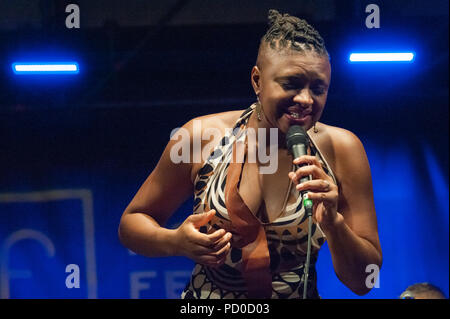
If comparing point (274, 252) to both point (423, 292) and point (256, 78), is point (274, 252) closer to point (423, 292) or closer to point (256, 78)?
point (256, 78)

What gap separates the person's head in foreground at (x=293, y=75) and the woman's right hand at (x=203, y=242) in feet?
0.94

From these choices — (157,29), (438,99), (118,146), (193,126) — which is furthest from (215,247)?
(438,99)

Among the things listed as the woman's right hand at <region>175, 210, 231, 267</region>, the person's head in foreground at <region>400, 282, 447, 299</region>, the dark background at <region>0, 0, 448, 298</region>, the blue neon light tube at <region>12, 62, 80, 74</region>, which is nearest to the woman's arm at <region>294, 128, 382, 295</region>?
the woman's right hand at <region>175, 210, 231, 267</region>

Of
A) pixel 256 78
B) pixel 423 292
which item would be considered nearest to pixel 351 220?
pixel 256 78

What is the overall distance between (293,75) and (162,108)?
945 millimetres

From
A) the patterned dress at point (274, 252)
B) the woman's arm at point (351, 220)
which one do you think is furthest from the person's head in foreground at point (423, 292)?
the patterned dress at point (274, 252)

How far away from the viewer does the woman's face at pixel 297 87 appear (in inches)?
47.4

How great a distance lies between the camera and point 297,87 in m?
1.22

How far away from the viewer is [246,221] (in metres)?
1.25

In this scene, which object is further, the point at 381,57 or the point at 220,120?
the point at 381,57
